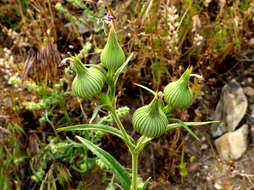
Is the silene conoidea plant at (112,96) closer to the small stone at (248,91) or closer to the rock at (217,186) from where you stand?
the rock at (217,186)

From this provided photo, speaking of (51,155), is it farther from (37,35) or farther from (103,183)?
(37,35)

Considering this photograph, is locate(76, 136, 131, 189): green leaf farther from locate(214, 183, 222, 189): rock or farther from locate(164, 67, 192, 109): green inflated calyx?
locate(214, 183, 222, 189): rock

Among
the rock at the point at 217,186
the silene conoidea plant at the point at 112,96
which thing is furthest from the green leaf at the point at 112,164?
the rock at the point at 217,186

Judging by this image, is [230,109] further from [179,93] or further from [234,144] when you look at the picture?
[179,93]

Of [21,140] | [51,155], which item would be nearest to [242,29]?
[51,155]

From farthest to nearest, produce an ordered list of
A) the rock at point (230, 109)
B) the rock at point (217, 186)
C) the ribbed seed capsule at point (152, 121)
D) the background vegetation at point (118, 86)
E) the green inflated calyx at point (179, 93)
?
the rock at point (230, 109)
the rock at point (217, 186)
the background vegetation at point (118, 86)
the green inflated calyx at point (179, 93)
the ribbed seed capsule at point (152, 121)

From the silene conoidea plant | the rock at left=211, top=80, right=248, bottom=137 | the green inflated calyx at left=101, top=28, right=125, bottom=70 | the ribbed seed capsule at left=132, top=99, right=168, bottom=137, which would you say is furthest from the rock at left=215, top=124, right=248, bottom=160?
the green inflated calyx at left=101, top=28, right=125, bottom=70

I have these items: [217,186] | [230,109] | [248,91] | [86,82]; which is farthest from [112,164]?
[248,91]
